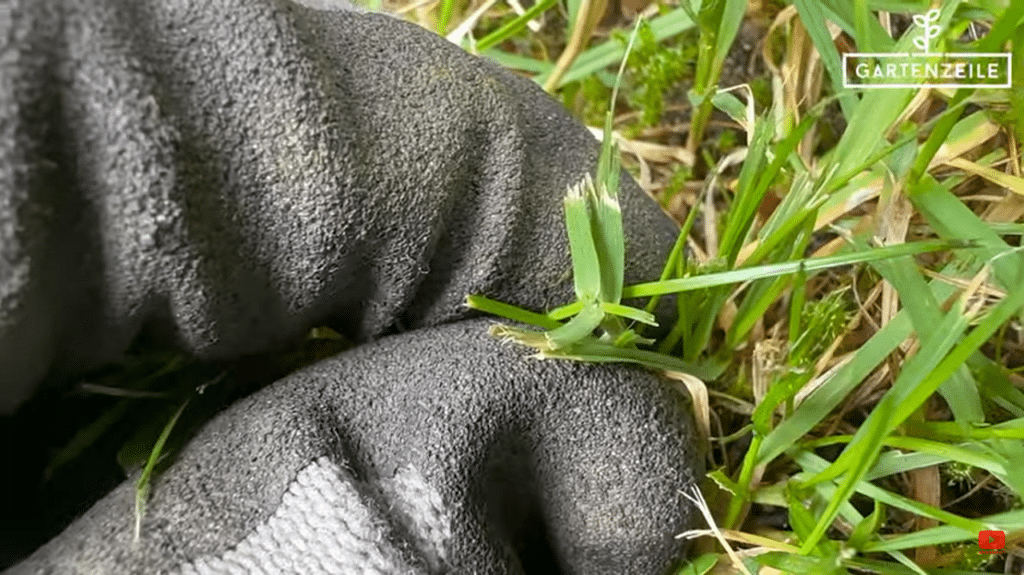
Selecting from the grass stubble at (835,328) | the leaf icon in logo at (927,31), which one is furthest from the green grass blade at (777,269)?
the leaf icon in logo at (927,31)

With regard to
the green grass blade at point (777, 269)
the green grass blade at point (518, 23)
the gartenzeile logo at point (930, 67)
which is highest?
the gartenzeile logo at point (930, 67)

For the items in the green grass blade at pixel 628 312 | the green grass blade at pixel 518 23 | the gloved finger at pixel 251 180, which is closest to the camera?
the gloved finger at pixel 251 180

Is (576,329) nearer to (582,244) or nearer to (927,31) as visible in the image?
(582,244)

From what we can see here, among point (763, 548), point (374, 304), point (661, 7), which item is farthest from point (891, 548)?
point (661, 7)

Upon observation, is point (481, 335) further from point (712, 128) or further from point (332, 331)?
point (712, 128)

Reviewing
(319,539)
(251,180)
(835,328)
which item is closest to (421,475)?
(319,539)

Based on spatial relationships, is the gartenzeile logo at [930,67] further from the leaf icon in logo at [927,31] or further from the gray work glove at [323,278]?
the gray work glove at [323,278]

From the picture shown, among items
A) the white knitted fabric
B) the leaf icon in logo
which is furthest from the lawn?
the white knitted fabric
